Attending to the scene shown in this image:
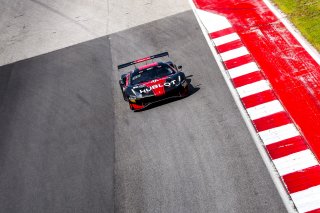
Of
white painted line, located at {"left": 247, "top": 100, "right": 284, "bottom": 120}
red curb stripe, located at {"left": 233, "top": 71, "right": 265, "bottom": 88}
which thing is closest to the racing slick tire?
red curb stripe, located at {"left": 233, "top": 71, "right": 265, "bottom": 88}

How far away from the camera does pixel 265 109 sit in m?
13.3

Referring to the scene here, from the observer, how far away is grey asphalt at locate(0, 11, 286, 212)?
1081 cm

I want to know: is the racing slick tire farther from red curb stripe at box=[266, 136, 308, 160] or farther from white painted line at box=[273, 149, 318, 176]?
white painted line at box=[273, 149, 318, 176]

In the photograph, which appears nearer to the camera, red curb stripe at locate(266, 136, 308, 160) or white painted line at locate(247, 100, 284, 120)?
red curb stripe at locate(266, 136, 308, 160)

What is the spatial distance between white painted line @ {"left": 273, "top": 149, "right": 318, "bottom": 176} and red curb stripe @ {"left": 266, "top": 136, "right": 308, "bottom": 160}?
0.14 m

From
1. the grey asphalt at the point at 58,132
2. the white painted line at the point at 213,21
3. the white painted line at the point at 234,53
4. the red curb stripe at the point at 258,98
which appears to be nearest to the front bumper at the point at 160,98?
the grey asphalt at the point at 58,132

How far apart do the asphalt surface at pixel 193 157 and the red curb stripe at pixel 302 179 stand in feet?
1.31

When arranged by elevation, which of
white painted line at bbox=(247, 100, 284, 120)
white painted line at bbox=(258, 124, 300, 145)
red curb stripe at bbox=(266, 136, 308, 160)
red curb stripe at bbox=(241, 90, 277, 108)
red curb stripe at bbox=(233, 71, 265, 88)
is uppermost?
red curb stripe at bbox=(266, 136, 308, 160)

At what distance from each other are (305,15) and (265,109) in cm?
572

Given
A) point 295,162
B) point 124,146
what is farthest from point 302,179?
point 124,146

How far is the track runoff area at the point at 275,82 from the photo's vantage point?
1080 centimetres

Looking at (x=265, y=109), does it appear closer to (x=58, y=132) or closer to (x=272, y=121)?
(x=272, y=121)

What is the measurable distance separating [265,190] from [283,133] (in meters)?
2.31

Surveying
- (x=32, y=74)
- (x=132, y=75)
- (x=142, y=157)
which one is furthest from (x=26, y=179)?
(x=32, y=74)
